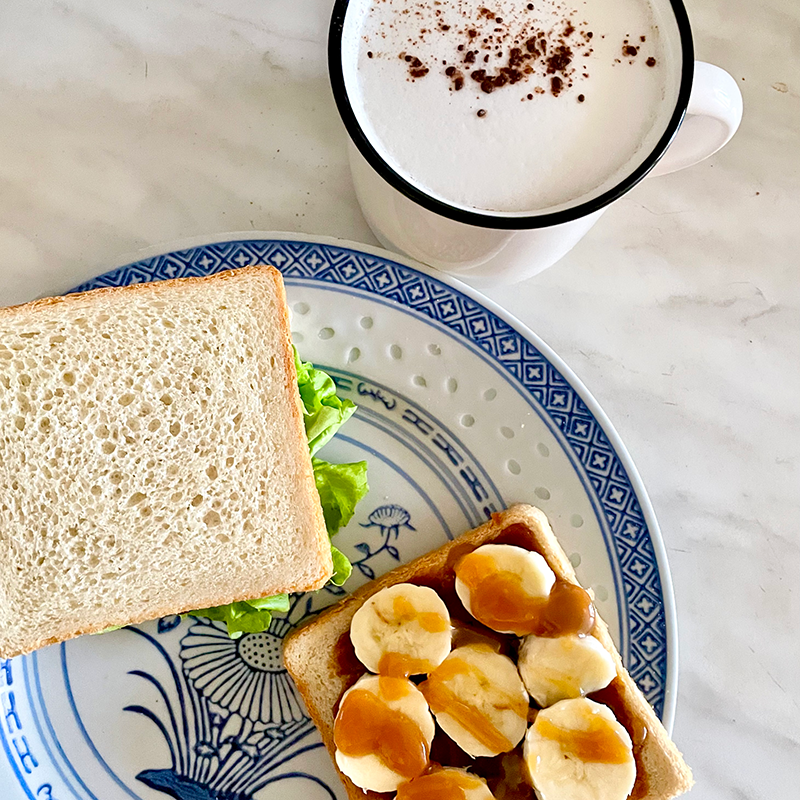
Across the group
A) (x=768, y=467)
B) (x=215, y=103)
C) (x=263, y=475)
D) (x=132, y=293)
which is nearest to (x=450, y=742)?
(x=263, y=475)

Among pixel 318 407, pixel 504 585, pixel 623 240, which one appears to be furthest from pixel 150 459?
pixel 623 240

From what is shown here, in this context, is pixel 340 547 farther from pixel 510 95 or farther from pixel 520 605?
pixel 510 95

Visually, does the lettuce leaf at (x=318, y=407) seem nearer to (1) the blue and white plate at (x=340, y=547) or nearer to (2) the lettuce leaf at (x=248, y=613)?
(1) the blue and white plate at (x=340, y=547)

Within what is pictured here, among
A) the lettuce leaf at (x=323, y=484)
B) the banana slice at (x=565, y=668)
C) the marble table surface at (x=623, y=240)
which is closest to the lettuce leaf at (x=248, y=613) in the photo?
the lettuce leaf at (x=323, y=484)

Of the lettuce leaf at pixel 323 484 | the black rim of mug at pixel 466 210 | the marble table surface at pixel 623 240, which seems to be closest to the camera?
the black rim of mug at pixel 466 210

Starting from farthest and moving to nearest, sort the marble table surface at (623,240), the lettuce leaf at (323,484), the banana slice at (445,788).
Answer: the marble table surface at (623,240) → the lettuce leaf at (323,484) → the banana slice at (445,788)

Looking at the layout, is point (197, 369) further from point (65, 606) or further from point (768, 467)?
point (768, 467)

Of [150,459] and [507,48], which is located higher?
[507,48]

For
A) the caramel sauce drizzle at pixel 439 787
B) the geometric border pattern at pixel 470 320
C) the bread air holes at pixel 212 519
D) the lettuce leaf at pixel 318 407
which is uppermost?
the geometric border pattern at pixel 470 320
